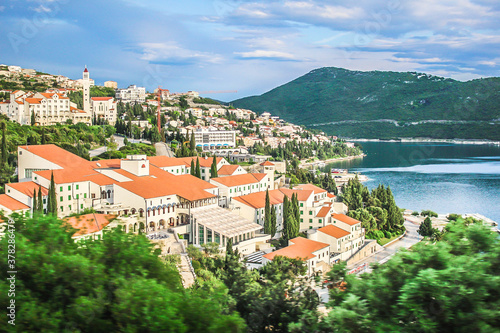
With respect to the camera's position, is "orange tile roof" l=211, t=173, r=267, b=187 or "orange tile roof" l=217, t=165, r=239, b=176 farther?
"orange tile roof" l=217, t=165, r=239, b=176

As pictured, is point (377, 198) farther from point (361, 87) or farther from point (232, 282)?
point (361, 87)

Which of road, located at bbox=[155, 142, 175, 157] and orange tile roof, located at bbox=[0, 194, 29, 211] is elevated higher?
road, located at bbox=[155, 142, 175, 157]

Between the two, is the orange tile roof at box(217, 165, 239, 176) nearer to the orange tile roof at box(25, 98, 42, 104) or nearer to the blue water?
the blue water

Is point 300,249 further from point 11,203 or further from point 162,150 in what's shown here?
point 162,150

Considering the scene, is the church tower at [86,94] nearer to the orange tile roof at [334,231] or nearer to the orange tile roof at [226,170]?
the orange tile roof at [226,170]

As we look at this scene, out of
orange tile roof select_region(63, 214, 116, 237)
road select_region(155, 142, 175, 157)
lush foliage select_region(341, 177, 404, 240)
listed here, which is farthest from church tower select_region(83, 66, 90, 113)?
orange tile roof select_region(63, 214, 116, 237)

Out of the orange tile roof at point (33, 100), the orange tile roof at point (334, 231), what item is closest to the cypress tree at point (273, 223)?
the orange tile roof at point (334, 231)

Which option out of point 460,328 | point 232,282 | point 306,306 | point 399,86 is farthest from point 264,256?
point 399,86
